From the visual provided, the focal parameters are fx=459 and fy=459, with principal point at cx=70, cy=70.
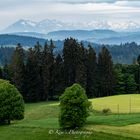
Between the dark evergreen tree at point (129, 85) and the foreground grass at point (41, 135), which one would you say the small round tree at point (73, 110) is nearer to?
the foreground grass at point (41, 135)

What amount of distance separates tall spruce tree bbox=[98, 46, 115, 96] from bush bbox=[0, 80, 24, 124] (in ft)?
162

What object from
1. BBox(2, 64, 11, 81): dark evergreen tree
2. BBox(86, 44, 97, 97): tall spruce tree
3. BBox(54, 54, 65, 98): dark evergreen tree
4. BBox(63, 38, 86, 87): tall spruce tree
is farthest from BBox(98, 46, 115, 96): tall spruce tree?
BBox(2, 64, 11, 81): dark evergreen tree

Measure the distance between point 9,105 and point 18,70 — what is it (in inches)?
1788

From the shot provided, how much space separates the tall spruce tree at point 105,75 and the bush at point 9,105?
1939 inches

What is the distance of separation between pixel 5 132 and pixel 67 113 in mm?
7029

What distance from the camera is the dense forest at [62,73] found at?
10194 cm

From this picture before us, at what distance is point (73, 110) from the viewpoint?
1886 inches

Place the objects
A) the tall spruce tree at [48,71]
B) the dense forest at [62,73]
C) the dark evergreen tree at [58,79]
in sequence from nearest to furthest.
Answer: the dense forest at [62,73] → the tall spruce tree at [48,71] → the dark evergreen tree at [58,79]

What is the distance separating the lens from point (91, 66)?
10544cm

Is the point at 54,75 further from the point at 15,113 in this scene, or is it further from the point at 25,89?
the point at 15,113

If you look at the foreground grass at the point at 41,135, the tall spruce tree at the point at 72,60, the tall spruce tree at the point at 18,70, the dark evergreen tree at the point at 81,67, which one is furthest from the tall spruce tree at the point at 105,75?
the foreground grass at the point at 41,135

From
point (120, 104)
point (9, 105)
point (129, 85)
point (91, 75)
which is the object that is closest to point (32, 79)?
point (91, 75)

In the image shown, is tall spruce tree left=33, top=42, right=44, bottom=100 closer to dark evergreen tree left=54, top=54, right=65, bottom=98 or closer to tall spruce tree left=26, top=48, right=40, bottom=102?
tall spruce tree left=26, top=48, right=40, bottom=102

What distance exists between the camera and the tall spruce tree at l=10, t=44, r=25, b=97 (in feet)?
332
